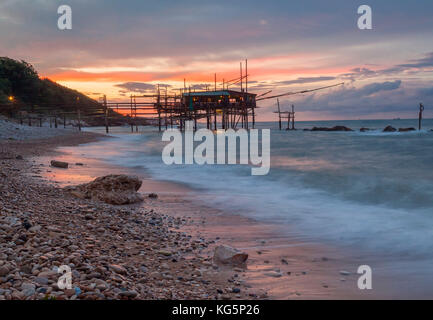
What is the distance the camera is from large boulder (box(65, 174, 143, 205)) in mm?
6109

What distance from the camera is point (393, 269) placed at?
412 centimetres

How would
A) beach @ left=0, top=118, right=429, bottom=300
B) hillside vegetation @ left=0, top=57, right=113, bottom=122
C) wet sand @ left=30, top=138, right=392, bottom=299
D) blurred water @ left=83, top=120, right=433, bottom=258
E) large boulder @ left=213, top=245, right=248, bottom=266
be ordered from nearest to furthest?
beach @ left=0, top=118, right=429, bottom=300 < wet sand @ left=30, top=138, right=392, bottom=299 < large boulder @ left=213, top=245, right=248, bottom=266 < blurred water @ left=83, top=120, right=433, bottom=258 < hillside vegetation @ left=0, top=57, right=113, bottom=122

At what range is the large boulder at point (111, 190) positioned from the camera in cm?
611

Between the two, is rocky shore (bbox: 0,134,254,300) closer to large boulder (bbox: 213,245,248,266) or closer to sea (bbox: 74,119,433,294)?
large boulder (bbox: 213,245,248,266)

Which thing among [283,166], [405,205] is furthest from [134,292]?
[283,166]

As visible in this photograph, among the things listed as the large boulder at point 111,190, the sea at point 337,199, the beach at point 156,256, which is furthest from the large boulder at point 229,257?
the large boulder at point 111,190

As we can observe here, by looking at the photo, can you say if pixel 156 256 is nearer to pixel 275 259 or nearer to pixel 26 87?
pixel 275 259

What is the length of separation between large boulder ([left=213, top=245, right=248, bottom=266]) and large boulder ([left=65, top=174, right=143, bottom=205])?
2885 millimetres

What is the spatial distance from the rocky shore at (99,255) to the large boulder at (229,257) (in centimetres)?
11

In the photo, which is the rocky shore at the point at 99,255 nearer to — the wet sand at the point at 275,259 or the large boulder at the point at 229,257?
the large boulder at the point at 229,257

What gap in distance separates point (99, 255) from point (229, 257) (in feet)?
4.39

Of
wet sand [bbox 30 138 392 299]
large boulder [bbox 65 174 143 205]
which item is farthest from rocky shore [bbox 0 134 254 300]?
large boulder [bbox 65 174 143 205]

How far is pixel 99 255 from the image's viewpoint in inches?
133
